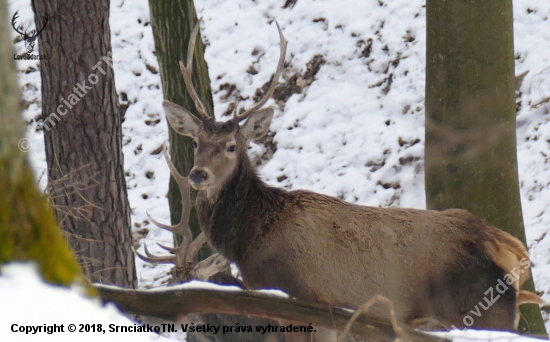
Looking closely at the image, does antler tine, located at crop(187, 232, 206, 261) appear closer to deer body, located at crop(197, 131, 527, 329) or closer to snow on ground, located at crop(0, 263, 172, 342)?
deer body, located at crop(197, 131, 527, 329)

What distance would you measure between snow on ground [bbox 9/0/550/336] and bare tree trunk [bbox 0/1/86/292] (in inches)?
270

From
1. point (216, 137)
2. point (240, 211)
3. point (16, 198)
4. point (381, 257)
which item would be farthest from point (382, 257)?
point (16, 198)

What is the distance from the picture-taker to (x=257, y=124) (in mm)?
5707

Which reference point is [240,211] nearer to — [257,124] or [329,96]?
[257,124]

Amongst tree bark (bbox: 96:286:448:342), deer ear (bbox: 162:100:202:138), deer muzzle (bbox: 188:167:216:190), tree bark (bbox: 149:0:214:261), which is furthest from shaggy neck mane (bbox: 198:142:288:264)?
tree bark (bbox: 149:0:214:261)

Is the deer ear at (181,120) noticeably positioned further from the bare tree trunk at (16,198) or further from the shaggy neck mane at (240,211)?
the bare tree trunk at (16,198)

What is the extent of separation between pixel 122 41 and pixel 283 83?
3567mm

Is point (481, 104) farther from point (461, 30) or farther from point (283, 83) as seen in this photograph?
point (283, 83)

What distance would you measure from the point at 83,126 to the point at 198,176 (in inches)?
57.7

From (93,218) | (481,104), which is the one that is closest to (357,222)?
(481,104)

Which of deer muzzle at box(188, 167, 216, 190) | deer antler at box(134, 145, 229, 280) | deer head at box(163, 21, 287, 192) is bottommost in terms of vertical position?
deer antler at box(134, 145, 229, 280)

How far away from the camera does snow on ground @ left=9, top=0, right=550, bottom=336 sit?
9281mm

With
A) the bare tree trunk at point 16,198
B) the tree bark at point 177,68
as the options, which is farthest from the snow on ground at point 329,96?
the bare tree trunk at point 16,198

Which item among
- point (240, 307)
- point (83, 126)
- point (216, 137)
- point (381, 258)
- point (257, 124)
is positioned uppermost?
point (83, 126)
